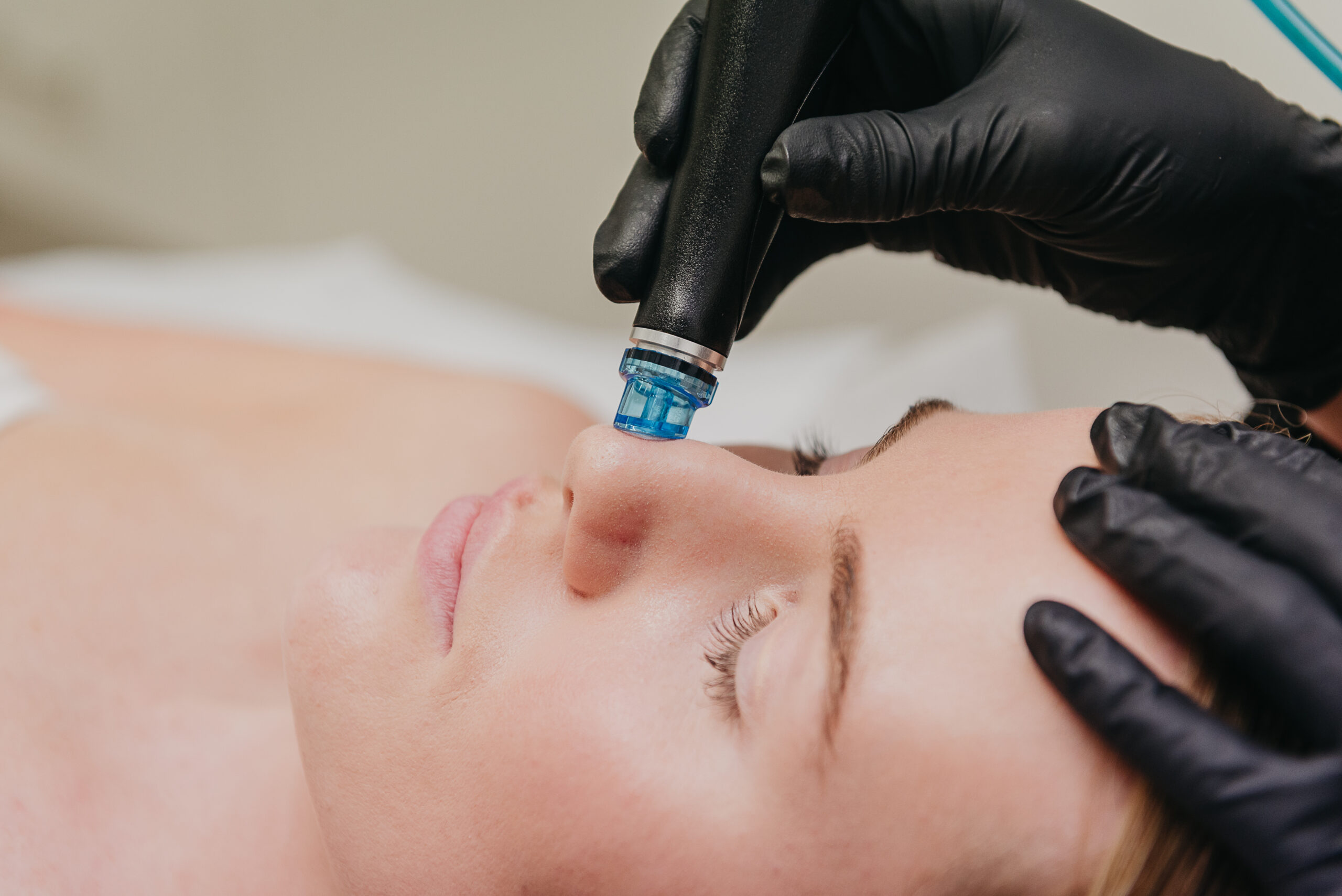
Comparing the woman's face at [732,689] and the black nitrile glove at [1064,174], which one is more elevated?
the black nitrile glove at [1064,174]

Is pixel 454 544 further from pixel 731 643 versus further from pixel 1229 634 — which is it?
pixel 1229 634

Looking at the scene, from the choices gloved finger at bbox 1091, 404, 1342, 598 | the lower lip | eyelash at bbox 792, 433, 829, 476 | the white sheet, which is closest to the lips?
the lower lip

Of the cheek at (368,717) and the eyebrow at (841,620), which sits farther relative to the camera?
the cheek at (368,717)

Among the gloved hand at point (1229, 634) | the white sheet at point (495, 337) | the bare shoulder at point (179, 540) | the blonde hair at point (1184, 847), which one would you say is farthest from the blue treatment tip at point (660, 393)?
the white sheet at point (495, 337)

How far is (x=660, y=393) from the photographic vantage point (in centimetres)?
64

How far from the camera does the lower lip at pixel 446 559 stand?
667mm

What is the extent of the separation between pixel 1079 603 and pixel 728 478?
24cm

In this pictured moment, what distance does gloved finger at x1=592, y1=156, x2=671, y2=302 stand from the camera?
0.67 meters

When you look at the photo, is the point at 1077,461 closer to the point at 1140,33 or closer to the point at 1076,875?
the point at 1076,875

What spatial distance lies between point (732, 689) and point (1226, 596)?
12.0 inches

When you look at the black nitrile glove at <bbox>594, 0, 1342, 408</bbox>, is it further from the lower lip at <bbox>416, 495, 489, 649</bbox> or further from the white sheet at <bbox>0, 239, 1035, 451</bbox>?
the white sheet at <bbox>0, 239, 1035, 451</bbox>

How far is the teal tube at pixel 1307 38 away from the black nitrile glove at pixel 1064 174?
0.21 feet

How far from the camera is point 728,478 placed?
2.02 feet

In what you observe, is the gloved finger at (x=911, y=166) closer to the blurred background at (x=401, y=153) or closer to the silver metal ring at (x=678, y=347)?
the silver metal ring at (x=678, y=347)
